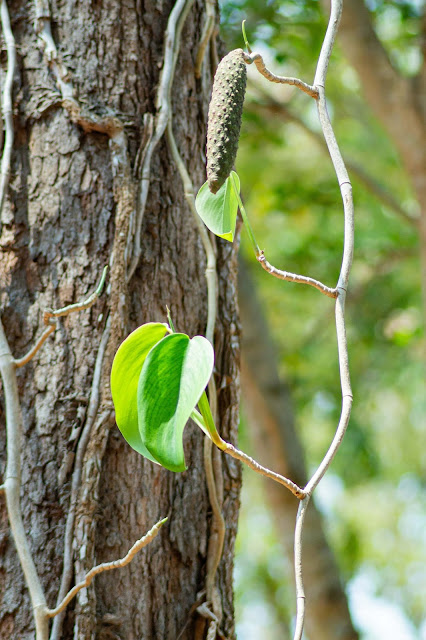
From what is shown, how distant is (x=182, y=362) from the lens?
0.59 meters

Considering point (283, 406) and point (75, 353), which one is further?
point (283, 406)

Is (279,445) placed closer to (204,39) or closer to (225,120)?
(204,39)

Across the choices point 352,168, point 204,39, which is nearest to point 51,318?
point 204,39

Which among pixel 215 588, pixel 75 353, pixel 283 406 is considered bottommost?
pixel 283 406

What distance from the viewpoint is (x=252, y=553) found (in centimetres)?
888

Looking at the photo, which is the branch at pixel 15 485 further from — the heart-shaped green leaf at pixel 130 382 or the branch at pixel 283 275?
the branch at pixel 283 275

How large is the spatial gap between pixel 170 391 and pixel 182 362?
3cm

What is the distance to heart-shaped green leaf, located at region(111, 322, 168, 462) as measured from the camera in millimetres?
643

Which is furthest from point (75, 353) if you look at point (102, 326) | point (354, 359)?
point (354, 359)

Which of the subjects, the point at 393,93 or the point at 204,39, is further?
the point at 393,93

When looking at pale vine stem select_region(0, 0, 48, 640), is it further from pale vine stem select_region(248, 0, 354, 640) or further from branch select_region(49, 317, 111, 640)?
pale vine stem select_region(248, 0, 354, 640)

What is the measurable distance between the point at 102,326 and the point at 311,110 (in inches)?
190

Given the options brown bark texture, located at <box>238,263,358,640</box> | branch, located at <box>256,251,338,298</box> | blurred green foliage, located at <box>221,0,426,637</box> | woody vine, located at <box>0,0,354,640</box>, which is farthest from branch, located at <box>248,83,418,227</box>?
branch, located at <box>256,251,338,298</box>

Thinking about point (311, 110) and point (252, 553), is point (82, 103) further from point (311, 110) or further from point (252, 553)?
point (252, 553)
